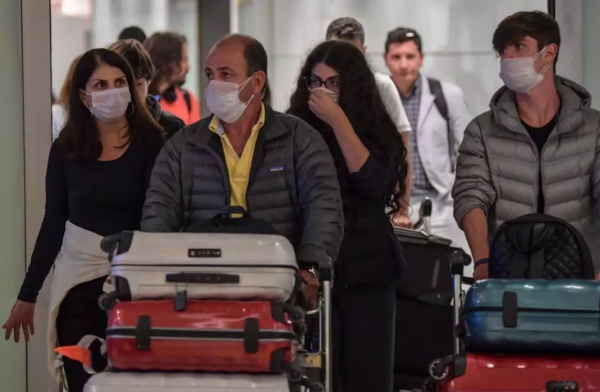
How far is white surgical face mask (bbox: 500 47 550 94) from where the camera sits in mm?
4824

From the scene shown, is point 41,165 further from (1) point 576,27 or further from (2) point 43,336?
(1) point 576,27

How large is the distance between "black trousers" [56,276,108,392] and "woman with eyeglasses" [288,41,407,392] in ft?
2.81

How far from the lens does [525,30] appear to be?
487 cm

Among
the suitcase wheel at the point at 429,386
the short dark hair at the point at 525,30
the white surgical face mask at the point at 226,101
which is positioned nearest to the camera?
the suitcase wheel at the point at 429,386

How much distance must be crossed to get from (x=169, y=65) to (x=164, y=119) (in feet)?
7.18

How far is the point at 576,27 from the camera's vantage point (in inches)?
265

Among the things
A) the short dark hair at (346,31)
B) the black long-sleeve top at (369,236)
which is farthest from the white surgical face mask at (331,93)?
the short dark hair at (346,31)

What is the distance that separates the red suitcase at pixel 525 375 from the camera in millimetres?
4121

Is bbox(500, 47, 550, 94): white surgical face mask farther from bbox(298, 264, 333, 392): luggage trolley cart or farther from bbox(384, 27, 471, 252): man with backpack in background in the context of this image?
bbox(384, 27, 471, 252): man with backpack in background

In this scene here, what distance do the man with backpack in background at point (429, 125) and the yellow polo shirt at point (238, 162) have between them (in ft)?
11.8

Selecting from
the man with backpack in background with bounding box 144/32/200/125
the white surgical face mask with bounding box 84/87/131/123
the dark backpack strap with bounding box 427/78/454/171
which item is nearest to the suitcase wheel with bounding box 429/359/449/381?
the white surgical face mask with bounding box 84/87/131/123

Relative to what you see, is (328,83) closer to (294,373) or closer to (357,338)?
(357,338)

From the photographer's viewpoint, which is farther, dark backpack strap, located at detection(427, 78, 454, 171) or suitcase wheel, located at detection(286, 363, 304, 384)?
dark backpack strap, located at detection(427, 78, 454, 171)

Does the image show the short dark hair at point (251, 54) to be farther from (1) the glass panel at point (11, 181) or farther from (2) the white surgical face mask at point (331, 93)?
(1) the glass panel at point (11, 181)
